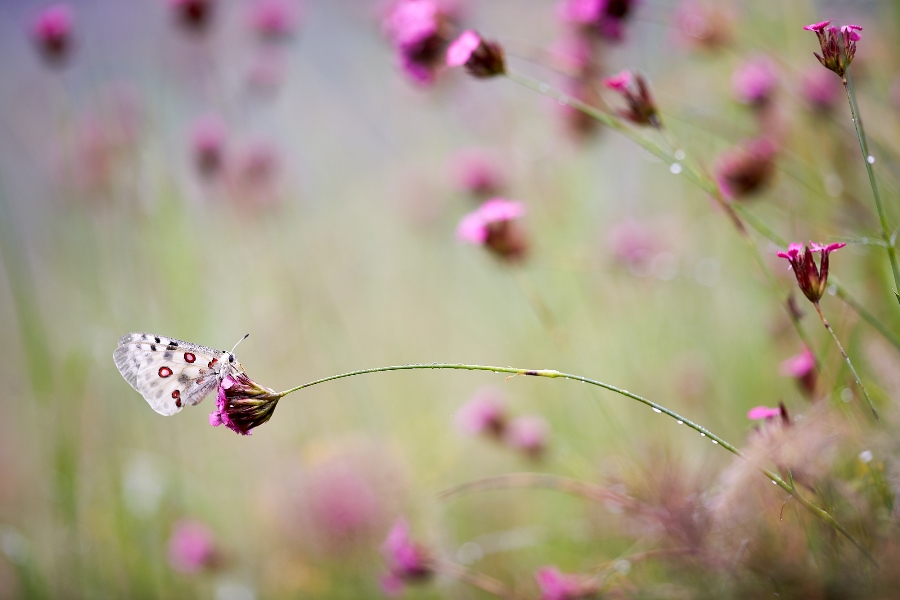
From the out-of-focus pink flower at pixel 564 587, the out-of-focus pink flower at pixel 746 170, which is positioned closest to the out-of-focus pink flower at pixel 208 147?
the out-of-focus pink flower at pixel 746 170

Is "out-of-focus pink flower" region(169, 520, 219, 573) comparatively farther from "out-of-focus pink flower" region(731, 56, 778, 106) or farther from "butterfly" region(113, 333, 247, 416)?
"out-of-focus pink flower" region(731, 56, 778, 106)

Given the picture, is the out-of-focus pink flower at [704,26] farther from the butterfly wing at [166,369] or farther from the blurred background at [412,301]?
the butterfly wing at [166,369]

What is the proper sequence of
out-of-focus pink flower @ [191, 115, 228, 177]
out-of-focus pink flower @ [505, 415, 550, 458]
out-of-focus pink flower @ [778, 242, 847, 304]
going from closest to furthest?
out-of-focus pink flower @ [778, 242, 847, 304], out-of-focus pink flower @ [505, 415, 550, 458], out-of-focus pink flower @ [191, 115, 228, 177]

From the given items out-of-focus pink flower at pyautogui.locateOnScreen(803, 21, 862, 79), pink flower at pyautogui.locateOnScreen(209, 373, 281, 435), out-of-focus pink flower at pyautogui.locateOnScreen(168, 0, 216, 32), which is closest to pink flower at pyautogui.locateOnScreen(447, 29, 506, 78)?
out-of-focus pink flower at pyautogui.locateOnScreen(803, 21, 862, 79)

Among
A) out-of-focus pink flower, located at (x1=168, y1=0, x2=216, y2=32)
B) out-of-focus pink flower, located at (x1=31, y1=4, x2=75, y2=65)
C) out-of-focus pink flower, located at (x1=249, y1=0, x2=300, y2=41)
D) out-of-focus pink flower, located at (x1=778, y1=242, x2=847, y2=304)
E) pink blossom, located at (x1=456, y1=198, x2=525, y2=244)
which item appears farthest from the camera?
out-of-focus pink flower, located at (x1=249, y1=0, x2=300, y2=41)

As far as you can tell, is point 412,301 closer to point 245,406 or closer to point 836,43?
point 245,406

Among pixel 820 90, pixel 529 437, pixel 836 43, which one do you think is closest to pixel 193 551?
pixel 529 437
